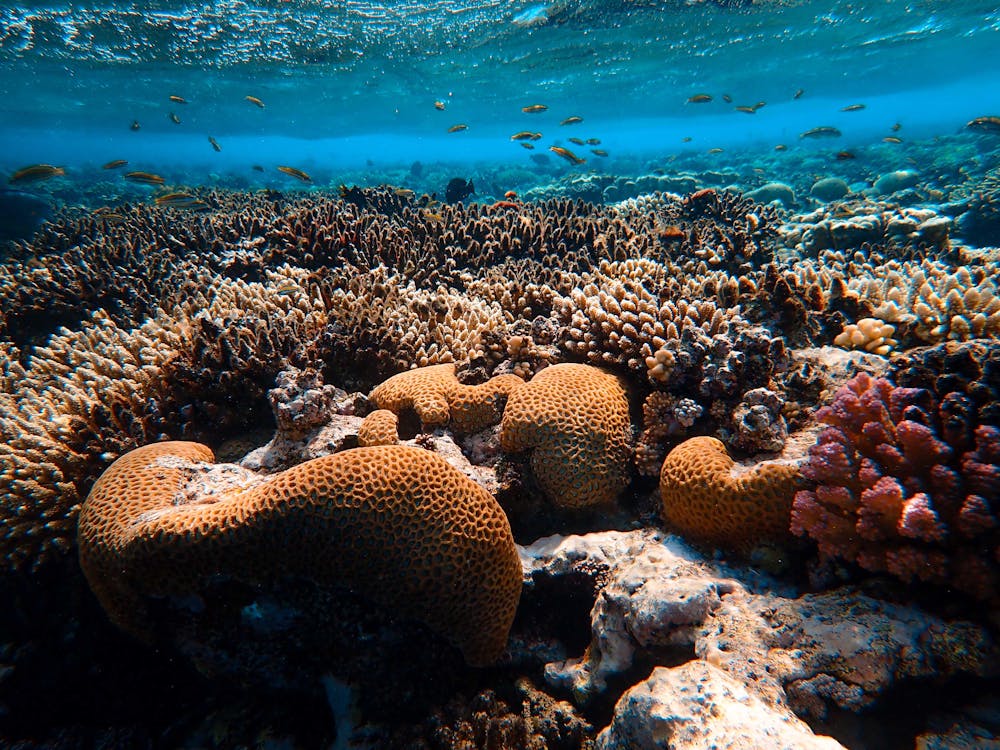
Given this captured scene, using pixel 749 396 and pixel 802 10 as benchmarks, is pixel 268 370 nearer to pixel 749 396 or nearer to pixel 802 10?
pixel 749 396

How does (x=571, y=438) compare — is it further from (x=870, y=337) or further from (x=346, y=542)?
(x=870, y=337)

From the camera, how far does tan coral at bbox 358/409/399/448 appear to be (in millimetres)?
3293

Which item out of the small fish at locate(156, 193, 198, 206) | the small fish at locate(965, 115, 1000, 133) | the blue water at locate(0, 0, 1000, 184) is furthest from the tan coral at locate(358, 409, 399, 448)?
the blue water at locate(0, 0, 1000, 184)

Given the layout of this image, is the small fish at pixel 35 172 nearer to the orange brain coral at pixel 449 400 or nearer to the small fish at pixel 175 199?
the small fish at pixel 175 199

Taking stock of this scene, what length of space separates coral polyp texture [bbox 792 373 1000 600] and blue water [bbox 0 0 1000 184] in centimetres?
2554

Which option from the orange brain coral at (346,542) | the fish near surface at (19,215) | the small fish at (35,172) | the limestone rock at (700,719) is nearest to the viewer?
the limestone rock at (700,719)

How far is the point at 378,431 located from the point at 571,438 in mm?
1438

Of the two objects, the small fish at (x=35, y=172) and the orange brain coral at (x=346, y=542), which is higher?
the small fish at (x=35, y=172)

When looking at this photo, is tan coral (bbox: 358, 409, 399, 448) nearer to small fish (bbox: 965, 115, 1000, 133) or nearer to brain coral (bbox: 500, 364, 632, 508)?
brain coral (bbox: 500, 364, 632, 508)

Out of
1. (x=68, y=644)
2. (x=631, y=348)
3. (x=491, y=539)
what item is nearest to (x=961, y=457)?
(x=631, y=348)

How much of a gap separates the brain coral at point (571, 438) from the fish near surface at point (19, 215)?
1616cm

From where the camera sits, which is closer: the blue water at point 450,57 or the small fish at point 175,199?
the small fish at point 175,199

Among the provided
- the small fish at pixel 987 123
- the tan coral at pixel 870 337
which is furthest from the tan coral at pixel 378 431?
the small fish at pixel 987 123

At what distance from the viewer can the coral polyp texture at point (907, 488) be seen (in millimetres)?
1951
